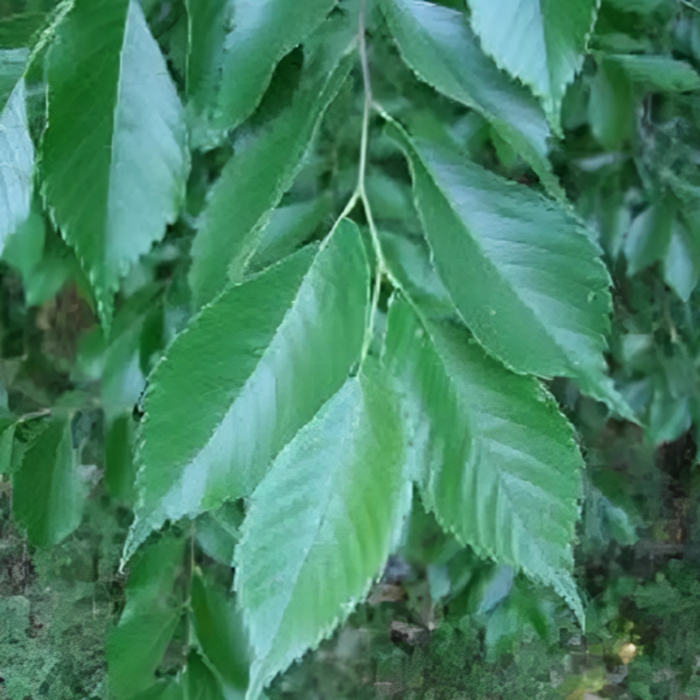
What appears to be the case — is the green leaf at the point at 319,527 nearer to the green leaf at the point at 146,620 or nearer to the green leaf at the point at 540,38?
the green leaf at the point at 540,38

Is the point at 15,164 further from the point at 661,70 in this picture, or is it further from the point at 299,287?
the point at 661,70

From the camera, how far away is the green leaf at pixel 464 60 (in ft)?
0.70

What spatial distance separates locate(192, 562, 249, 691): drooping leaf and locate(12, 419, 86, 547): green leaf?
0.30 feet

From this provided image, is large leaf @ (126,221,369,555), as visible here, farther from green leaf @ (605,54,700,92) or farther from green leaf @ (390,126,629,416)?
green leaf @ (605,54,700,92)

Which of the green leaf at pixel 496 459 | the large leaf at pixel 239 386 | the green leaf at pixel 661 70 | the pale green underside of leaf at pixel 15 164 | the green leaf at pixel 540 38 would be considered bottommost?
the green leaf at pixel 496 459

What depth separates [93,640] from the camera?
39cm

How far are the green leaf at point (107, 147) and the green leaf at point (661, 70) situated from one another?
0.81 ft

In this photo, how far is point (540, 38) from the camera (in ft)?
0.56

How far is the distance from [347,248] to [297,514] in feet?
0.29

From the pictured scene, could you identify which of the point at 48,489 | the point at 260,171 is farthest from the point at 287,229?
the point at 48,489

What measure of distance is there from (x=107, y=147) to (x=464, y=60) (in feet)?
0.39

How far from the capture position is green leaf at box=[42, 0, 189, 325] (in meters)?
0.18

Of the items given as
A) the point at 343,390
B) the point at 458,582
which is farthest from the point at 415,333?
the point at 458,582

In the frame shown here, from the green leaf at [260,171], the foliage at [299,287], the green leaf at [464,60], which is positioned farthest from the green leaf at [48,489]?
the green leaf at [464,60]
